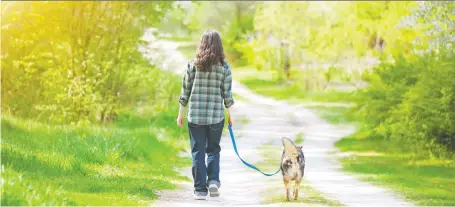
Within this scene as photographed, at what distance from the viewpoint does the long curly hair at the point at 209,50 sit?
1119 cm

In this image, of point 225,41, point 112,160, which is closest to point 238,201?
point 112,160

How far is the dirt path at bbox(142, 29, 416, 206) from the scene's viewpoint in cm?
1273

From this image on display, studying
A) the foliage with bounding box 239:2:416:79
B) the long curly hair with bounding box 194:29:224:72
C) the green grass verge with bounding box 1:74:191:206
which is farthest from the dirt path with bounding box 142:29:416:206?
the foliage with bounding box 239:2:416:79

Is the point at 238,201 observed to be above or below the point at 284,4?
below

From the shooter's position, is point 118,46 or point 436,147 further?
point 118,46

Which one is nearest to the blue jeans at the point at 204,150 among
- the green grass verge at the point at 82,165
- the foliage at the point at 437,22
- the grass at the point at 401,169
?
the green grass verge at the point at 82,165

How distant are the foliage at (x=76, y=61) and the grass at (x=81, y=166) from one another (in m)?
3.10

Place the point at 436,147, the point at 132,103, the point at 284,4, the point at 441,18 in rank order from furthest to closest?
the point at 284,4 < the point at 132,103 < the point at 441,18 < the point at 436,147

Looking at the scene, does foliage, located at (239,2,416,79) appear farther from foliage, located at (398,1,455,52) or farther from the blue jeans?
the blue jeans

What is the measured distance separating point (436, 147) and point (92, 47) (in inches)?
445

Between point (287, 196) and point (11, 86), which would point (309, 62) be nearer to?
point (11, 86)

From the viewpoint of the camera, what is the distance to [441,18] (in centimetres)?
2320

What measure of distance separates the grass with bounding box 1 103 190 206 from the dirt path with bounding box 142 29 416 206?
624 mm

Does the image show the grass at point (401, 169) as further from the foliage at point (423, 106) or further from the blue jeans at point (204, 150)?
the blue jeans at point (204, 150)
